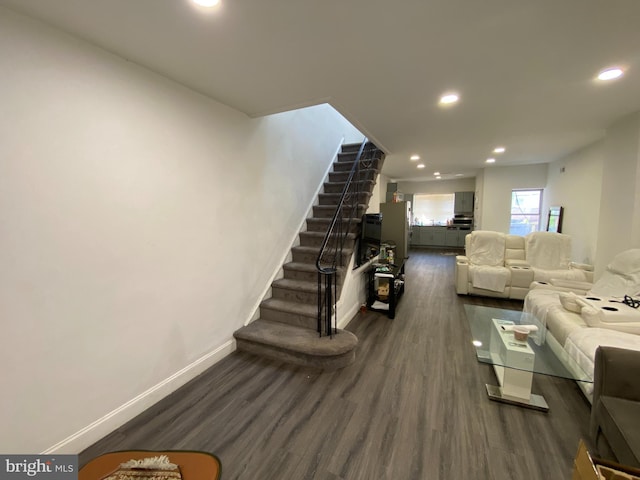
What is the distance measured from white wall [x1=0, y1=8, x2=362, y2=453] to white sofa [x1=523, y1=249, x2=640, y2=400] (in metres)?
3.11

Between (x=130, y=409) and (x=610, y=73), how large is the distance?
4.52 metres

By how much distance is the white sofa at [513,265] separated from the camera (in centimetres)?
439

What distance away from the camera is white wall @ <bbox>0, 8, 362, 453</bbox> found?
141 centimetres

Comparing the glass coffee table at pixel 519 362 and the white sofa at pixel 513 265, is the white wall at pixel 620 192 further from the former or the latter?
the glass coffee table at pixel 519 362

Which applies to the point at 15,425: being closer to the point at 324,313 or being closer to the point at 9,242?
the point at 9,242

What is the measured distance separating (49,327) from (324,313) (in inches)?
87.2

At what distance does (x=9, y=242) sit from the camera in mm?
1376

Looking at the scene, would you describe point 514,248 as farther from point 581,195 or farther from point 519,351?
point 519,351

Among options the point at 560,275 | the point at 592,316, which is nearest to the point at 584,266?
the point at 560,275

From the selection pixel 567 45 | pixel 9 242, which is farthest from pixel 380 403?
pixel 567 45

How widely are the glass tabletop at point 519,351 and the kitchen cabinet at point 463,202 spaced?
7564mm

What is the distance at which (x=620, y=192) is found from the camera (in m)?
3.10

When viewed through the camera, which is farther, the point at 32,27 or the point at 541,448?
the point at 541,448

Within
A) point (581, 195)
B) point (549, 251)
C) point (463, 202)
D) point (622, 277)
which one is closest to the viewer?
point (622, 277)
